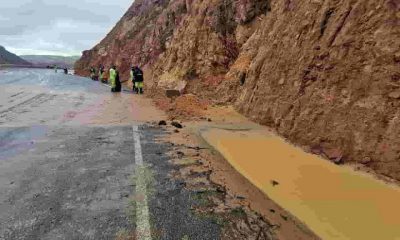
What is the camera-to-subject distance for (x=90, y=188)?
7.27m

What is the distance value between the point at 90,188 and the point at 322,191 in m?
3.78

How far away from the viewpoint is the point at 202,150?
10680 millimetres

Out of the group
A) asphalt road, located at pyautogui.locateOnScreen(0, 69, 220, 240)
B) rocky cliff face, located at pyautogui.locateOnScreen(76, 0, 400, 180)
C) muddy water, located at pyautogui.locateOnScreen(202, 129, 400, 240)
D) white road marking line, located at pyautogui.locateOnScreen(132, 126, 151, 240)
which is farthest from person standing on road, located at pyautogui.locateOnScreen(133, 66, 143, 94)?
white road marking line, located at pyautogui.locateOnScreen(132, 126, 151, 240)

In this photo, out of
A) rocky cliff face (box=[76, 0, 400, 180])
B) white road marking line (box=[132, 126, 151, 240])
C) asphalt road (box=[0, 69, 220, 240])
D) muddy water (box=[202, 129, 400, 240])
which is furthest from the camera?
rocky cliff face (box=[76, 0, 400, 180])

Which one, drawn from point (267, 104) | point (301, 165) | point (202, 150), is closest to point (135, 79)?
point (267, 104)

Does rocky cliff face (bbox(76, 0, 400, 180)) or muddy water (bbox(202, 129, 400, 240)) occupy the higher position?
rocky cliff face (bbox(76, 0, 400, 180))

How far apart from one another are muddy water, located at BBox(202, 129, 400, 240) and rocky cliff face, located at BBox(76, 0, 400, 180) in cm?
57

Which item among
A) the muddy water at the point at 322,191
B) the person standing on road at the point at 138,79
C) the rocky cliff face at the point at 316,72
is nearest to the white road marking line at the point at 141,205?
the muddy water at the point at 322,191

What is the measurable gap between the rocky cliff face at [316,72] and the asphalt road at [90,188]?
3617mm

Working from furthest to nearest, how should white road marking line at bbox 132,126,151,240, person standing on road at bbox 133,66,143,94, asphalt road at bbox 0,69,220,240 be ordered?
person standing on road at bbox 133,66,143,94 < asphalt road at bbox 0,69,220,240 < white road marking line at bbox 132,126,151,240

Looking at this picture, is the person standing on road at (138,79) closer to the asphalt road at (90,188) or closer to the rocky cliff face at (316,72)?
the rocky cliff face at (316,72)

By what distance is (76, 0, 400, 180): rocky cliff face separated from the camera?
8.59 m

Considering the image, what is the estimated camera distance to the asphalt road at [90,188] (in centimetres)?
562

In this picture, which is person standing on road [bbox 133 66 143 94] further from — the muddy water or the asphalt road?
the muddy water
